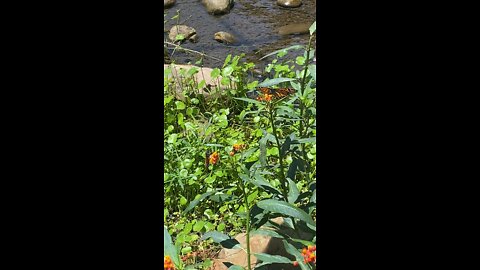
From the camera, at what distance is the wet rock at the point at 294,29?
4.82 m

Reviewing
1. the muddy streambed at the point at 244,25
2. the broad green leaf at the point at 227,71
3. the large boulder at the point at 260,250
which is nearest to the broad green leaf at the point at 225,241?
the large boulder at the point at 260,250

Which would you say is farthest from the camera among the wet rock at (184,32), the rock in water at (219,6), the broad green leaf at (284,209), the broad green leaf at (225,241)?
the rock in water at (219,6)

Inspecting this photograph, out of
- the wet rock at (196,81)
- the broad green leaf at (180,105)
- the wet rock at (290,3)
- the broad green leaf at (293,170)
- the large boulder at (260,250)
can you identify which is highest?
the wet rock at (290,3)

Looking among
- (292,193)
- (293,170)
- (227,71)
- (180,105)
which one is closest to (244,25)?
(227,71)

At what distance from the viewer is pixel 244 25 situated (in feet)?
16.6

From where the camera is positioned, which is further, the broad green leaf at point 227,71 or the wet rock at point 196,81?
the wet rock at point 196,81

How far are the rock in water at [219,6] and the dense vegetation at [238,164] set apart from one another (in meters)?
1.67

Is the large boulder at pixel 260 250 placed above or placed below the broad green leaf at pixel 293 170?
below

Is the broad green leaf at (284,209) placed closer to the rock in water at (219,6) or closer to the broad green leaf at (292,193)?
the broad green leaf at (292,193)

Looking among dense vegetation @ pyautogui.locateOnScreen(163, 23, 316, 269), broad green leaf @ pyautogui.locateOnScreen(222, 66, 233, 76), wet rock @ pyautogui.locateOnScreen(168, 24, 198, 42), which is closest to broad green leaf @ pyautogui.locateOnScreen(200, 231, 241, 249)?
dense vegetation @ pyautogui.locateOnScreen(163, 23, 316, 269)

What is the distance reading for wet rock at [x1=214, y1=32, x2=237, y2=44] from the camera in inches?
184

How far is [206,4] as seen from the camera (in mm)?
5406
